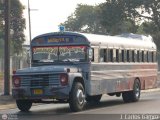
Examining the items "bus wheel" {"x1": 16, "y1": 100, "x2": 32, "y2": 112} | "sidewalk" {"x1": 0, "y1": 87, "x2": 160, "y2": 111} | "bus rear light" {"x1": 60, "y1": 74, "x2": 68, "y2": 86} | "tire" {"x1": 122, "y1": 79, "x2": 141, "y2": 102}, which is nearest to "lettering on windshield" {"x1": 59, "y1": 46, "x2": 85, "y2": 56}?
"bus rear light" {"x1": 60, "y1": 74, "x2": 68, "y2": 86}

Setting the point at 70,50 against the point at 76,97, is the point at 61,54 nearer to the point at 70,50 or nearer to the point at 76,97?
the point at 70,50

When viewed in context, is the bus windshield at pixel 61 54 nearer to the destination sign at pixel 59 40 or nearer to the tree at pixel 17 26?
the destination sign at pixel 59 40

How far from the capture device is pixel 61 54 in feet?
66.5

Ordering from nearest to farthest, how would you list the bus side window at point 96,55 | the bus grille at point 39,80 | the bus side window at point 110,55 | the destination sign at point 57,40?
the bus grille at point 39,80, the destination sign at point 57,40, the bus side window at point 96,55, the bus side window at point 110,55

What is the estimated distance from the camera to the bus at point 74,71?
18.8 meters

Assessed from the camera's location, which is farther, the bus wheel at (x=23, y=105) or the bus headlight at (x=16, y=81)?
the bus wheel at (x=23, y=105)

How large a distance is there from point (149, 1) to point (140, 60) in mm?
44106

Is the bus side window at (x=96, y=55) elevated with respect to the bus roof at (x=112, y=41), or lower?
lower

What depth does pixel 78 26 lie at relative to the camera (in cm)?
13800

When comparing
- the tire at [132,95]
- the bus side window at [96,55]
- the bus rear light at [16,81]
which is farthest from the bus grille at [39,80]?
the tire at [132,95]

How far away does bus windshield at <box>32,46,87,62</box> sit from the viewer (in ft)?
65.9

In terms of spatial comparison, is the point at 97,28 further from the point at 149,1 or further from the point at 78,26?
the point at 149,1

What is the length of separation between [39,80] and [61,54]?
1792 millimetres

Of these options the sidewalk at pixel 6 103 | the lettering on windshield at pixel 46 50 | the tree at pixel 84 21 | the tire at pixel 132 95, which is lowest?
the sidewalk at pixel 6 103
